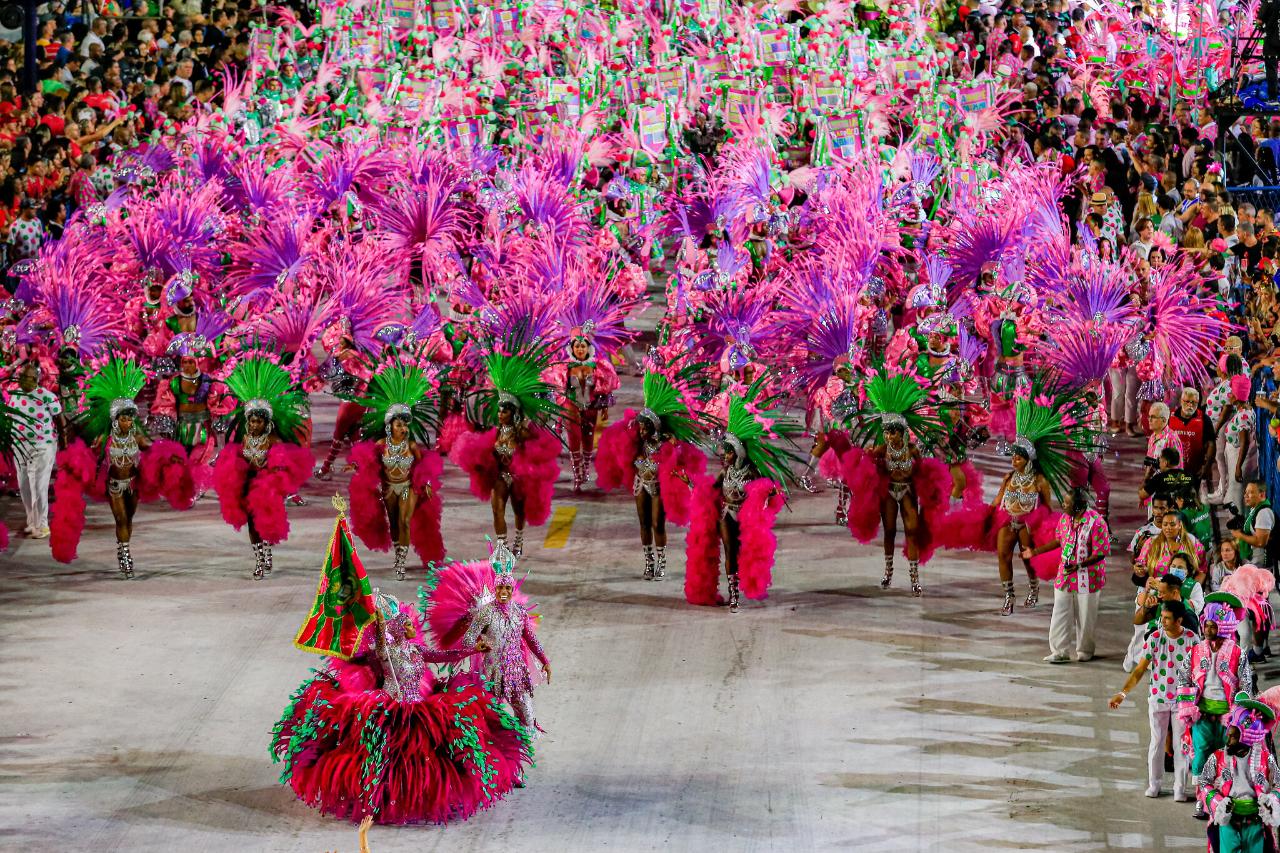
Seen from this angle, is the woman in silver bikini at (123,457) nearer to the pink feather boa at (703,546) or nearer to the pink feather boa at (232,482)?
the pink feather boa at (232,482)

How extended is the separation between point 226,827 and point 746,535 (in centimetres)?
455

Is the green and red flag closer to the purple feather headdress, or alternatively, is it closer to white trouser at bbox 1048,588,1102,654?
white trouser at bbox 1048,588,1102,654

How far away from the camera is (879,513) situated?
16.0m

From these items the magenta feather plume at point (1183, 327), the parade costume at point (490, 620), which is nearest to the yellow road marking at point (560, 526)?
the parade costume at point (490, 620)

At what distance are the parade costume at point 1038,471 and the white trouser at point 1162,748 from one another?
277 centimetres

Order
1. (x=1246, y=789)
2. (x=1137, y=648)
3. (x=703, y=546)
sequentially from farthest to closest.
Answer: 1. (x=703, y=546)
2. (x=1137, y=648)
3. (x=1246, y=789)

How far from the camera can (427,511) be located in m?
15.9

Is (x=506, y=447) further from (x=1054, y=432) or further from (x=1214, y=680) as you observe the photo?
(x=1214, y=680)

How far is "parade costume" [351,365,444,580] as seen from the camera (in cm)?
1582

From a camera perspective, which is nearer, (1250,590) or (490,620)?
(490,620)

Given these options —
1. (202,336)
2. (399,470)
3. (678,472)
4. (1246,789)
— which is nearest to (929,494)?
(678,472)

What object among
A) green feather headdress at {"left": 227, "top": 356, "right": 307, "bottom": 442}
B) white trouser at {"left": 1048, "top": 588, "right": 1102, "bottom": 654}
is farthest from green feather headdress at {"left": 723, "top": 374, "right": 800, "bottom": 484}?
green feather headdress at {"left": 227, "top": 356, "right": 307, "bottom": 442}

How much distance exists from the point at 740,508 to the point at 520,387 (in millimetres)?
1974

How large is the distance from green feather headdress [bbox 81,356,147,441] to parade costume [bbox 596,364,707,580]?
3.35 metres
